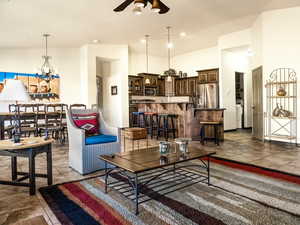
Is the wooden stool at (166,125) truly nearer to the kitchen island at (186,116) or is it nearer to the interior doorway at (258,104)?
the kitchen island at (186,116)

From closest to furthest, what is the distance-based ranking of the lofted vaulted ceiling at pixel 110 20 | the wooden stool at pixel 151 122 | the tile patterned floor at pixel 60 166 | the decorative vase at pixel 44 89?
the tile patterned floor at pixel 60 166, the lofted vaulted ceiling at pixel 110 20, the wooden stool at pixel 151 122, the decorative vase at pixel 44 89

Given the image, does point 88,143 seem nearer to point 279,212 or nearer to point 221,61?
point 279,212

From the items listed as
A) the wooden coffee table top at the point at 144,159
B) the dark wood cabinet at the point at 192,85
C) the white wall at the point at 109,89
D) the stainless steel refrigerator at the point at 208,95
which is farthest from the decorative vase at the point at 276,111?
the white wall at the point at 109,89

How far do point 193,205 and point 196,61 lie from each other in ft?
26.4

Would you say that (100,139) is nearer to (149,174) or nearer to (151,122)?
A: (149,174)

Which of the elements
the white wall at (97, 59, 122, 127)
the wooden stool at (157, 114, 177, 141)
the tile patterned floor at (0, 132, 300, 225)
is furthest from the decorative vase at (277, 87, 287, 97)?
the white wall at (97, 59, 122, 127)

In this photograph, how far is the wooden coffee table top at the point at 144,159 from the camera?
2057mm

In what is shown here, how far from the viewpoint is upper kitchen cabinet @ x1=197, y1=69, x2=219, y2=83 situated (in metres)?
8.01

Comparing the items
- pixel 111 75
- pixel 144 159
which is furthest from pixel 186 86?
pixel 144 159

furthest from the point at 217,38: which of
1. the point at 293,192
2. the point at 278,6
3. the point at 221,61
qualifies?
the point at 293,192

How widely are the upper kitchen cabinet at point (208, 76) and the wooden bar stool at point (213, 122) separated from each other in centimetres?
263

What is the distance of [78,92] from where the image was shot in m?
8.06

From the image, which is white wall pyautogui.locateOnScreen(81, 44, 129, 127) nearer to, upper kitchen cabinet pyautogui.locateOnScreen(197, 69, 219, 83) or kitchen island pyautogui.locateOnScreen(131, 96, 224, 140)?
kitchen island pyautogui.locateOnScreen(131, 96, 224, 140)

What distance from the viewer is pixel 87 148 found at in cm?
307
